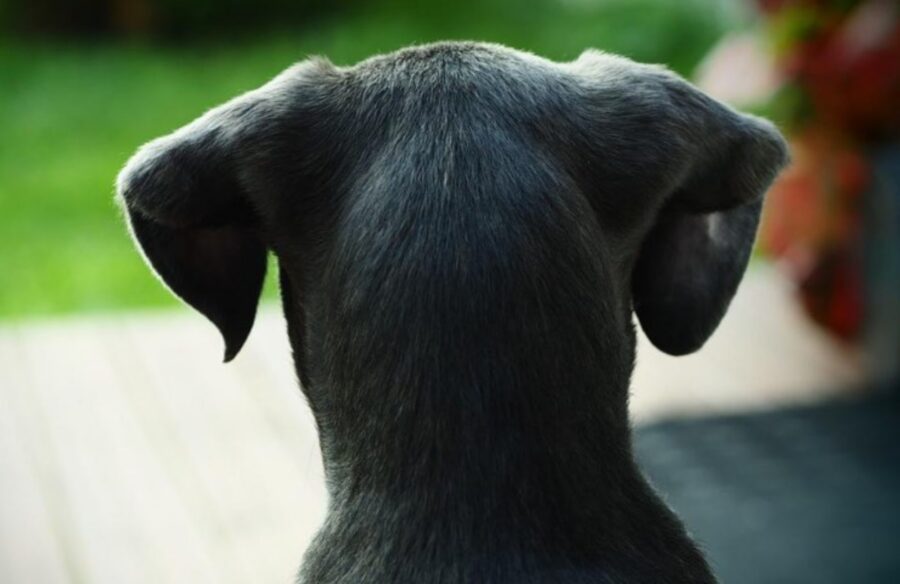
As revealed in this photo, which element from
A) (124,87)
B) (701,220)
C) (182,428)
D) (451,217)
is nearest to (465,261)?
(451,217)

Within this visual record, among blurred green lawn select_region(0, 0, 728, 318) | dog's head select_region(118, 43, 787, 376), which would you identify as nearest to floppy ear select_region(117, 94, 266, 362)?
dog's head select_region(118, 43, 787, 376)

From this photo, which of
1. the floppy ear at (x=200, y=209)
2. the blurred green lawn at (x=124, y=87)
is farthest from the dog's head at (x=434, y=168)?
the blurred green lawn at (x=124, y=87)

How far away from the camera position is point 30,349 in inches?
183

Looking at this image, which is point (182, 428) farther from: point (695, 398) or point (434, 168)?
point (434, 168)

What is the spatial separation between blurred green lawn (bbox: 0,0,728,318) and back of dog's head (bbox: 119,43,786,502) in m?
3.81

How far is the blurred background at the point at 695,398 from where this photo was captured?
3557 mm

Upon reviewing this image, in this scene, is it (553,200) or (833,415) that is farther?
(833,415)

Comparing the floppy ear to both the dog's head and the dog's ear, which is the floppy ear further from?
the dog's ear

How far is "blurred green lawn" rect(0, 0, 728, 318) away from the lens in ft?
18.7

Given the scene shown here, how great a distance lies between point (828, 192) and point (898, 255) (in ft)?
0.85

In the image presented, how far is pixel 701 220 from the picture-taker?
1788mm

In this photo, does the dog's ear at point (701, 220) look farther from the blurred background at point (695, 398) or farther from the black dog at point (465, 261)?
the blurred background at point (695, 398)

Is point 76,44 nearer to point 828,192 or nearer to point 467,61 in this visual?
point 828,192

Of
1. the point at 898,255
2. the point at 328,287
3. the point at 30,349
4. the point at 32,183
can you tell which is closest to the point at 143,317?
the point at 30,349
